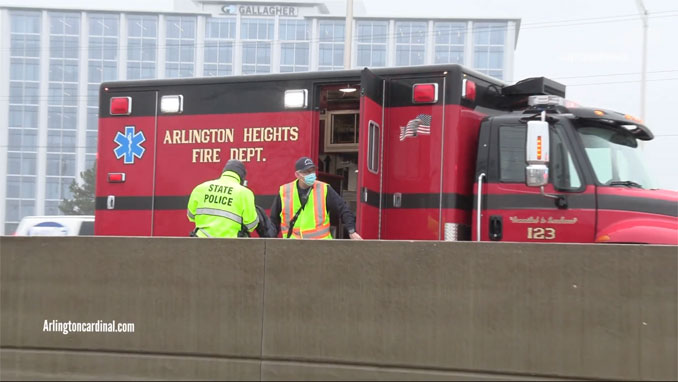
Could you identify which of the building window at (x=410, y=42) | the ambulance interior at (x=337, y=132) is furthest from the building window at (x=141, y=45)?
the ambulance interior at (x=337, y=132)

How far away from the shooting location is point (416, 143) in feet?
29.7

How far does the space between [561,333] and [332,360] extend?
→ 1.43m

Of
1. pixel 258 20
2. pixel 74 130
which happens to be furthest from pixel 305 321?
pixel 258 20

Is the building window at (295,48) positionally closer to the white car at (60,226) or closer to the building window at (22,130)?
the building window at (22,130)

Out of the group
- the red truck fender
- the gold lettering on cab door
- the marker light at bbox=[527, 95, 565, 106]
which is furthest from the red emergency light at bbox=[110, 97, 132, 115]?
the red truck fender

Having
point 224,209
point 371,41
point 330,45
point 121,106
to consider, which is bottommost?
point 224,209

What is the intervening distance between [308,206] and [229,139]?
1.47m

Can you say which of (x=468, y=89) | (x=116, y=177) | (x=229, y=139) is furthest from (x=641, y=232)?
(x=116, y=177)

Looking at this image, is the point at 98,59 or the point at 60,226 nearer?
the point at 60,226

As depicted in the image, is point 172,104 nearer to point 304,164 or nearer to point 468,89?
point 304,164

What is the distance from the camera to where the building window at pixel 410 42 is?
111688mm

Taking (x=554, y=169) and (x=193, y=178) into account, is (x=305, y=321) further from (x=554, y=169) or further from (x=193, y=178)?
(x=193, y=178)

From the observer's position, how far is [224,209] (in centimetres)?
779

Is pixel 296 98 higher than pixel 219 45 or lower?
lower
